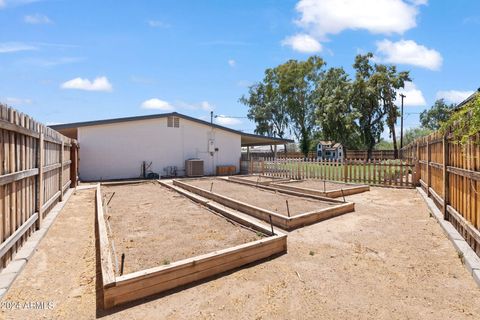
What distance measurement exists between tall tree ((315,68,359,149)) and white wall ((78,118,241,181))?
2025cm

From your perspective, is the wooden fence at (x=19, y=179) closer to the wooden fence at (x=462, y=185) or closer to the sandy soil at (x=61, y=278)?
the sandy soil at (x=61, y=278)

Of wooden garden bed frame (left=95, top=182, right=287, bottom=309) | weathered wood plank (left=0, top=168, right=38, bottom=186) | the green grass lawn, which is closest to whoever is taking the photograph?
wooden garden bed frame (left=95, top=182, right=287, bottom=309)

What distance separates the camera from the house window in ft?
60.7

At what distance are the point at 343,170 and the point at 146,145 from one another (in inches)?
461

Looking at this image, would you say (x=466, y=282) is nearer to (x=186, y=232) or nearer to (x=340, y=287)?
(x=340, y=287)

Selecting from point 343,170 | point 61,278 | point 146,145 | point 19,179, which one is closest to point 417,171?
point 343,170

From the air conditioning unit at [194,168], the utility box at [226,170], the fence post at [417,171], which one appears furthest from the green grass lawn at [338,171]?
the air conditioning unit at [194,168]

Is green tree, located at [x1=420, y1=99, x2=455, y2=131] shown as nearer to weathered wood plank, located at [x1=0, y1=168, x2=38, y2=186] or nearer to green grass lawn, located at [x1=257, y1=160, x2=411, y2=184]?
green grass lawn, located at [x1=257, y1=160, x2=411, y2=184]

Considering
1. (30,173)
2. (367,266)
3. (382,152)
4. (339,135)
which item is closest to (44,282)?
(30,173)

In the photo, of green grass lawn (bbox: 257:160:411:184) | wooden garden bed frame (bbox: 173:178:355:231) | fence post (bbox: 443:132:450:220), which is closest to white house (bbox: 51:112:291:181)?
green grass lawn (bbox: 257:160:411:184)

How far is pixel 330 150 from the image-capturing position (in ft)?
132

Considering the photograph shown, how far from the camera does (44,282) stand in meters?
3.49

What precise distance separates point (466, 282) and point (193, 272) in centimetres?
333

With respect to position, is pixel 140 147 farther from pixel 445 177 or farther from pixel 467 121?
pixel 467 121
